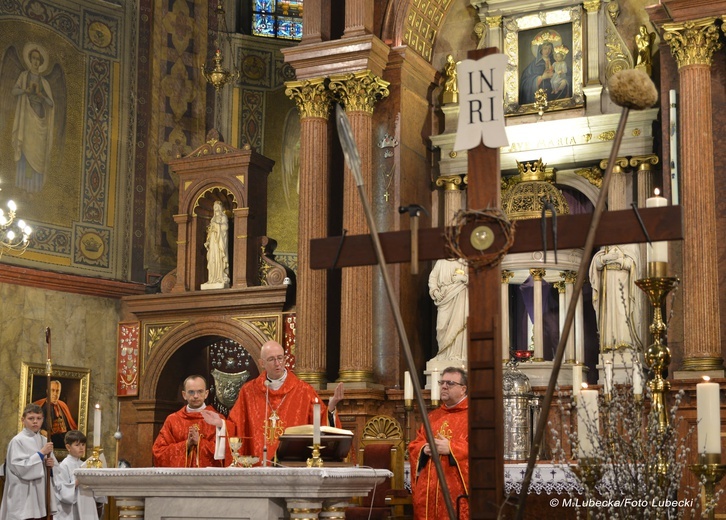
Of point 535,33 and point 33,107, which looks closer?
point 535,33

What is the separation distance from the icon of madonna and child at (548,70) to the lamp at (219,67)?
17.4 feet

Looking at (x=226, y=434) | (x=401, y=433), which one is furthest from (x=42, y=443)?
(x=226, y=434)

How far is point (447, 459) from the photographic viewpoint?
26.8ft

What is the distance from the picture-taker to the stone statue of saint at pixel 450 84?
47.0 feet

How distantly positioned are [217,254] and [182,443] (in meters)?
6.88

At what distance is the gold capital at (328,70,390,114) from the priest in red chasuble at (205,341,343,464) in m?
5.25

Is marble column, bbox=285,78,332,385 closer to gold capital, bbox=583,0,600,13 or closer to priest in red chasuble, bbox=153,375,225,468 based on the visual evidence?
gold capital, bbox=583,0,600,13

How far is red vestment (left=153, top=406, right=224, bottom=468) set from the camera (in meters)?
8.55

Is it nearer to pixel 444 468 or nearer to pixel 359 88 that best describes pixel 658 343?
pixel 444 468

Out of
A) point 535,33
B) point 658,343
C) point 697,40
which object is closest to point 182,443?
point 658,343

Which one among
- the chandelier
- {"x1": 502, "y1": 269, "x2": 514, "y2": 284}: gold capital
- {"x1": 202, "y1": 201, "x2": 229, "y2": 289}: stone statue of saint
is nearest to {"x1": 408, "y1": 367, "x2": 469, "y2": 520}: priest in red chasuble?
{"x1": 502, "y1": 269, "x2": 514, "y2": 284}: gold capital

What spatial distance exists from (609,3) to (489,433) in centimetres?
959

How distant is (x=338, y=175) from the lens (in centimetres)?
1391

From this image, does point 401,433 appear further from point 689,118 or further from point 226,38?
point 226,38
